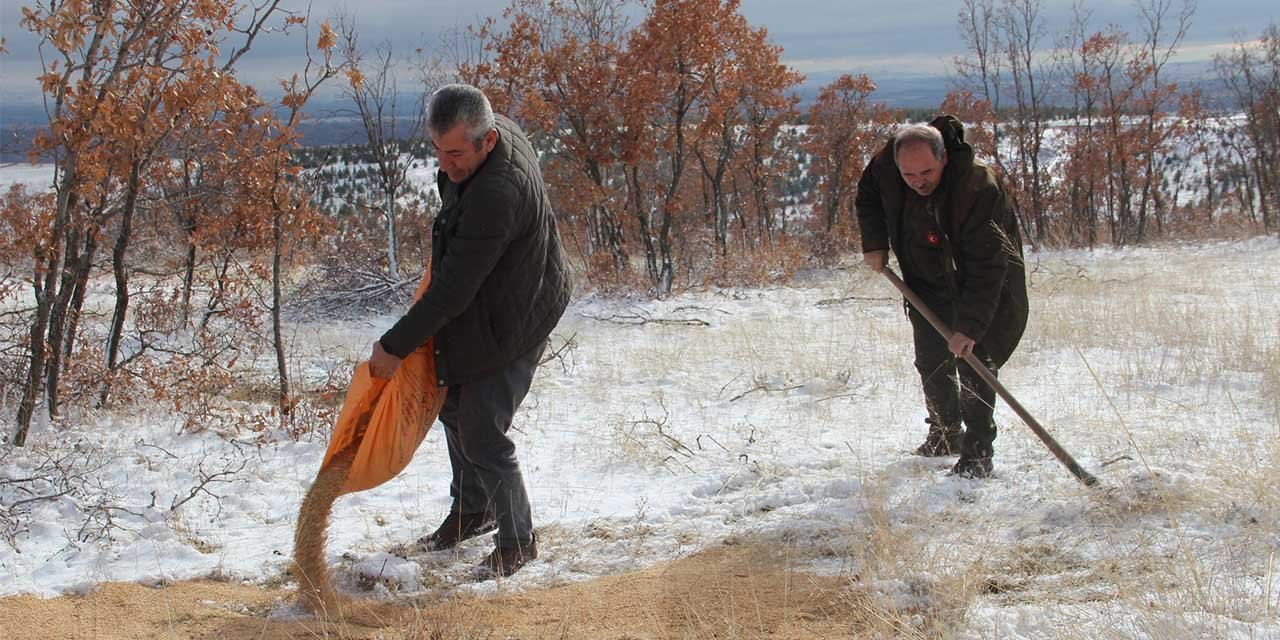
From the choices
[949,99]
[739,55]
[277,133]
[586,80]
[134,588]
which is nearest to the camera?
[134,588]

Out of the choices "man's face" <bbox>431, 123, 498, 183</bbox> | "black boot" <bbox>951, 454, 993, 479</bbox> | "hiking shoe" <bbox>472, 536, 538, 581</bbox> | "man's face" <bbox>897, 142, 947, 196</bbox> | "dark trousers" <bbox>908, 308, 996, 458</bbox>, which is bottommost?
"black boot" <bbox>951, 454, 993, 479</bbox>

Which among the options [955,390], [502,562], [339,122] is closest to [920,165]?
[955,390]

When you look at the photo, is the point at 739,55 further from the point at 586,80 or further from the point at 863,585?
the point at 863,585

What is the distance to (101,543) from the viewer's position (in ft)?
12.4

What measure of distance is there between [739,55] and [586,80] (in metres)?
2.81

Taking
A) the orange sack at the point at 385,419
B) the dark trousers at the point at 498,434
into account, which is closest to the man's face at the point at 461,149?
the orange sack at the point at 385,419

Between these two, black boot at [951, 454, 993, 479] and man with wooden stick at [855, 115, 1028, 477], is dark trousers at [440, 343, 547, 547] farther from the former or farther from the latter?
black boot at [951, 454, 993, 479]

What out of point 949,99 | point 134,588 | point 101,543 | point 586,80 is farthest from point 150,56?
point 949,99

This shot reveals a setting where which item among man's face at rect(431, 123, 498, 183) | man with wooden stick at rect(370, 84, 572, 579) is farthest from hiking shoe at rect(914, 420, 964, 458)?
man's face at rect(431, 123, 498, 183)

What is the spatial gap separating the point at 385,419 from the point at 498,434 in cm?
42

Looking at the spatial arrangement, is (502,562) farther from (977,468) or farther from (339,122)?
(339,122)

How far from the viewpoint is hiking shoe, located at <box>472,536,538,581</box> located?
3.54 metres

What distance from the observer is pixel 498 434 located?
3.46 metres

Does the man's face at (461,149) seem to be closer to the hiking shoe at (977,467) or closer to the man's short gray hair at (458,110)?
the man's short gray hair at (458,110)
